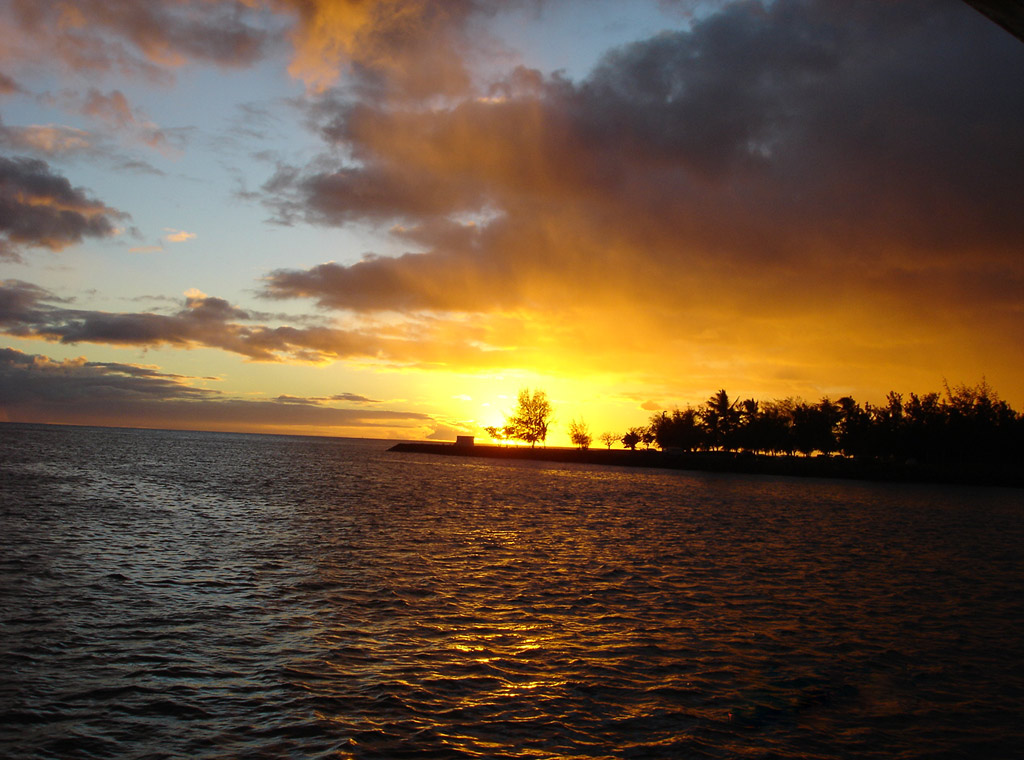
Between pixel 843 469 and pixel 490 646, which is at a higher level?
pixel 843 469

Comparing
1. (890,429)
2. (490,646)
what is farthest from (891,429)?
(490,646)

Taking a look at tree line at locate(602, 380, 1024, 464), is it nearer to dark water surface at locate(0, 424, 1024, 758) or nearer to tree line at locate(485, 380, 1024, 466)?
tree line at locate(485, 380, 1024, 466)

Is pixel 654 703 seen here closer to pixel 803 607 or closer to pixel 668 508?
pixel 803 607

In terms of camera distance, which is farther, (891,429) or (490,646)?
(891,429)

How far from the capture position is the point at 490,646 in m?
16.8

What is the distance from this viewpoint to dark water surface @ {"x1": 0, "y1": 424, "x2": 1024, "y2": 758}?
11.7 meters

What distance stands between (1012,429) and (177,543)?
171 meters

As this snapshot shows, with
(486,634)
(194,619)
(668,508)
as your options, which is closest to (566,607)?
(486,634)

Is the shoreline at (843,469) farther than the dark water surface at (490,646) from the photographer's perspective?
Yes

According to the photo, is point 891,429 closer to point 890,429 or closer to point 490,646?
point 890,429

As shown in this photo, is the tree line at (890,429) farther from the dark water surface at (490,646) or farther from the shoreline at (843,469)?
the dark water surface at (490,646)

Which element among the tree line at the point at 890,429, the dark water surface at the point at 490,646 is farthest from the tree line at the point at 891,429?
the dark water surface at the point at 490,646

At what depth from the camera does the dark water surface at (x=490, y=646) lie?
38.3 ft

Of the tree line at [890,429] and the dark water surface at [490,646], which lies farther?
the tree line at [890,429]
